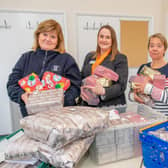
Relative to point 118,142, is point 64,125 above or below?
above

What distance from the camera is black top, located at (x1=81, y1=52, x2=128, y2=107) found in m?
1.06

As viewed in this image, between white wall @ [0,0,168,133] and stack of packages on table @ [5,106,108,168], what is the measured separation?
Result: 5.62 feet

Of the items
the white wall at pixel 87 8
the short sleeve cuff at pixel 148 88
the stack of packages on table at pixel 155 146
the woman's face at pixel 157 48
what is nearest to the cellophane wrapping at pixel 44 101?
the stack of packages on table at pixel 155 146

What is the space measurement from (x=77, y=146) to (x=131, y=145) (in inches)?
10.8

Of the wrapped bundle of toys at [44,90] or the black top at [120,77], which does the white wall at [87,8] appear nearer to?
the black top at [120,77]

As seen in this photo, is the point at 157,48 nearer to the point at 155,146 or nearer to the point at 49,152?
the point at 155,146

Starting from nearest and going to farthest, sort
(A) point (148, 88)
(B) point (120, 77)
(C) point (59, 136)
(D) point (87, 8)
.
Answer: (C) point (59, 136)
(A) point (148, 88)
(B) point (120, 77)
(D) point (87, 8)

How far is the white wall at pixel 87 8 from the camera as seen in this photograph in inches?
81.5

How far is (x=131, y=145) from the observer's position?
2.43ft

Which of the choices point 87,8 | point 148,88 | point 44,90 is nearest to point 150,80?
point 148,88

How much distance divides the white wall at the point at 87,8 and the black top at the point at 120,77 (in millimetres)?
1192

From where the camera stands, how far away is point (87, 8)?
89.5 inches

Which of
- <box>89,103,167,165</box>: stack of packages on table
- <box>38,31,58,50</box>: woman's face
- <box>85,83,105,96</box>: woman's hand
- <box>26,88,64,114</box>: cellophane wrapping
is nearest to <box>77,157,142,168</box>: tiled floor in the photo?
<box>89,103,167,165</box>: stack of packages on table

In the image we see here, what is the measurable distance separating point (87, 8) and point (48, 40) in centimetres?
149
